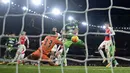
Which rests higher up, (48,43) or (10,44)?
(48,43)

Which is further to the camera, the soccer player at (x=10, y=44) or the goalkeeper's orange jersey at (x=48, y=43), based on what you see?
the soccer player at (x=10, y=44)

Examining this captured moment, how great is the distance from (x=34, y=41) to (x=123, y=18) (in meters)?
7.45

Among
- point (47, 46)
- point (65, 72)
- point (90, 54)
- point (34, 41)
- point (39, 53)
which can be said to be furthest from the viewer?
point (90, 54)

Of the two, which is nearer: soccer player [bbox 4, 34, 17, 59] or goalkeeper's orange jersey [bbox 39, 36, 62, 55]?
goalkeeper's orange jersey [bbox 39, 36, 62, 55]

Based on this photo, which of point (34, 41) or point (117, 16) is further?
point (117, 16)

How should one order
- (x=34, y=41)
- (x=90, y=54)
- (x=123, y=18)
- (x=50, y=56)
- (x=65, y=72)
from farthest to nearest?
(x=123, y=18)
(x=90, y=54)
(x=34, y=41)
(x=50, y=56)
(x=65, y=72)

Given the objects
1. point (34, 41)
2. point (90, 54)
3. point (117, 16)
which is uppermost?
point (117, 16)

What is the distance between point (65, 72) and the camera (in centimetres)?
428

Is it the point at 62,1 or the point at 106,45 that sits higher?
the point at 62,1

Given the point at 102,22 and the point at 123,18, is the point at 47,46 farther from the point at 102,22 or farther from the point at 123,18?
the point at 123,18

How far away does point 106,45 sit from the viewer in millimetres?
6867

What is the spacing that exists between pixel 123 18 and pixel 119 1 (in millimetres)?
1607

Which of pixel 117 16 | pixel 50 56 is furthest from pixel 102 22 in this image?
pixel 50 56

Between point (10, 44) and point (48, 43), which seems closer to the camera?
point (48, 43)
